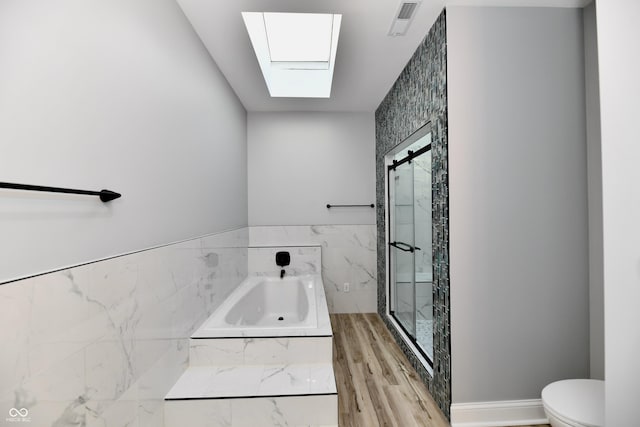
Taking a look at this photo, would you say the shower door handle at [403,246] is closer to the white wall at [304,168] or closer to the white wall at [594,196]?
the white wall at [304,168]

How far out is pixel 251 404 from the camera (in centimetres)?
160

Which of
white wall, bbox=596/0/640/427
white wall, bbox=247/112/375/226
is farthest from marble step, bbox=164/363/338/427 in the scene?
white wall, bbox=247/112/375/226

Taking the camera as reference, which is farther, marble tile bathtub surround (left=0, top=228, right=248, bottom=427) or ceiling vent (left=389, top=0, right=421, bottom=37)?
ceiling vent (left=389, top=0, right=421, bottom=37)

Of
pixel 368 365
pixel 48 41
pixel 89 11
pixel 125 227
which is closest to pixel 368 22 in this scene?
pixel 89 11

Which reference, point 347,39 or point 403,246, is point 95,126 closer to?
point 347,39

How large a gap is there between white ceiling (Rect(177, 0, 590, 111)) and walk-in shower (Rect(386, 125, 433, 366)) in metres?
0.66

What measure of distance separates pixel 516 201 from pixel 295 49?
7.13 feet

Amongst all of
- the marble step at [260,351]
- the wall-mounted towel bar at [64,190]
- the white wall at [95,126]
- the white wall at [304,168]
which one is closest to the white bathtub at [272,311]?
the marble step at [260,351]

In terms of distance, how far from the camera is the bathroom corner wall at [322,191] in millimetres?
3592

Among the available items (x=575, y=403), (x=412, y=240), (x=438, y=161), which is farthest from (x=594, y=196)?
→ (x=412, y=240)

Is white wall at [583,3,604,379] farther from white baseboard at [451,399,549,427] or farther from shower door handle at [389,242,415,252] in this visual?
shower door handle at [389,242,415,252]

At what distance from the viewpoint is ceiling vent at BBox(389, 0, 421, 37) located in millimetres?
1688

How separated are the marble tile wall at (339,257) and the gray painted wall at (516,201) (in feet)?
6.21

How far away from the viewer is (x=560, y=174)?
5.78 ft
